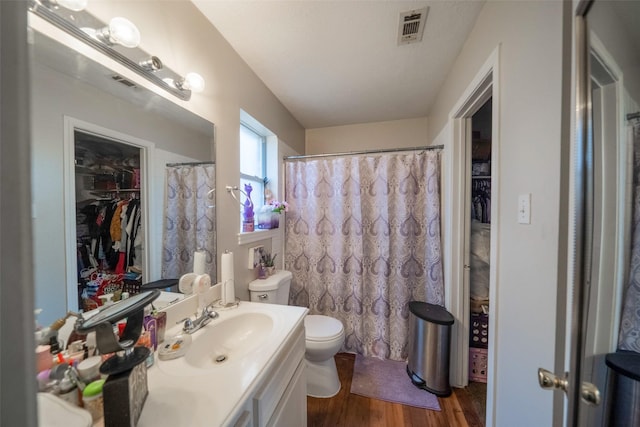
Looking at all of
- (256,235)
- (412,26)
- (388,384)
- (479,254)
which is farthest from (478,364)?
(412,26)

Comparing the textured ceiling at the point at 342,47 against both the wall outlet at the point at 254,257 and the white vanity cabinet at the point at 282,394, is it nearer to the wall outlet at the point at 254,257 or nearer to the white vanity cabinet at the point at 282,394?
the wall outlet at the point at 254,257

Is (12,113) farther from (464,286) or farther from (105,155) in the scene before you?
(464,286)

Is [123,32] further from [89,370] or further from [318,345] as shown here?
[318,345]

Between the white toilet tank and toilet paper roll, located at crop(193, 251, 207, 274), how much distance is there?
510mm

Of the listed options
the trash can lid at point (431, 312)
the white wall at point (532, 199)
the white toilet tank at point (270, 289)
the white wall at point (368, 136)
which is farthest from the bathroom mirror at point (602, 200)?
the white wall at point (368, 136)

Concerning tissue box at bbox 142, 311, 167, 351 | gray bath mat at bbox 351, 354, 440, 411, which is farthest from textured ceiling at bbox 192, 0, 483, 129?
gray bath mat at bbox 351, 354, 440, 411

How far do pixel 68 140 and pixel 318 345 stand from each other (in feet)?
5.01

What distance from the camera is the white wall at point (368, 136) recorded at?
A: 2.56 metres

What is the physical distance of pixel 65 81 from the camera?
0.69m

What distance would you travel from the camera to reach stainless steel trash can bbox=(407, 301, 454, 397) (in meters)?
1.58

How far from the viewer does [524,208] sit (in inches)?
32.7

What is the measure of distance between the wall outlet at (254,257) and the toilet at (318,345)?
13 cm

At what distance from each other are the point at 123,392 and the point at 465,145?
1.98m

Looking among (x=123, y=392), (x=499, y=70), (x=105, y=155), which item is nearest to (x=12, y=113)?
(x=123, y=392)
